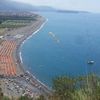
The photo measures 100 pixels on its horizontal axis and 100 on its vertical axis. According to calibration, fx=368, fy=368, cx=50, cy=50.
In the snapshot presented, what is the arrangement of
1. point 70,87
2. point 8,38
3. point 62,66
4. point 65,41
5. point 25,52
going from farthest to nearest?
point 65,41 < point 8,38 < point 25,52 < point 62,66 < point 70,87

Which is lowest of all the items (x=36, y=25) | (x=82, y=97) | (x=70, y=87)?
(x=36, y=25)

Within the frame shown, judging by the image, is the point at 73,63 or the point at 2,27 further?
the point at 2,27

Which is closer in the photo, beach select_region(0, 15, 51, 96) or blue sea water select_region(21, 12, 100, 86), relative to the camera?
beach select_region(0, 15, 51, 96)

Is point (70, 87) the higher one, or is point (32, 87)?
point (70, 87)

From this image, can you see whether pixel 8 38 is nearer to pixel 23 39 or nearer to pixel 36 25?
pixel 23 39

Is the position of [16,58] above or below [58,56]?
above

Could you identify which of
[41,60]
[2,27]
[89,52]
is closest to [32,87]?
[41,60]

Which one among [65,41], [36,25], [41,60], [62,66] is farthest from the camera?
[36,25]

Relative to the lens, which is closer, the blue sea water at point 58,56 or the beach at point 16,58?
the beach at point 16,58

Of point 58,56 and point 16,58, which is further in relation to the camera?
point 58,56
